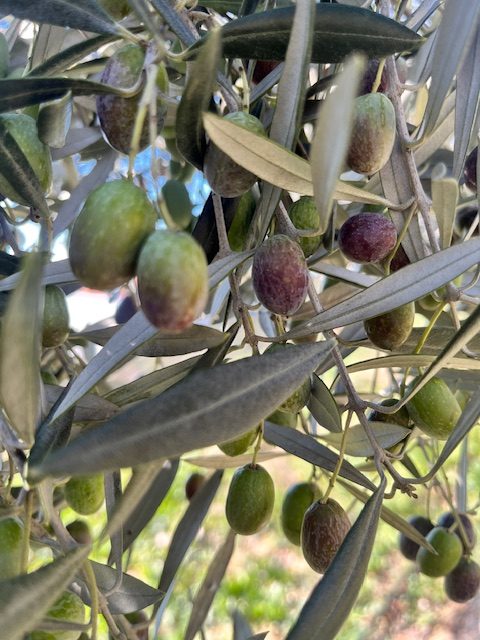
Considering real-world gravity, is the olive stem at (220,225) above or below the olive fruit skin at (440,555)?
above

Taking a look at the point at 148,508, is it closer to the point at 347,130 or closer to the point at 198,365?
the point at 198,365

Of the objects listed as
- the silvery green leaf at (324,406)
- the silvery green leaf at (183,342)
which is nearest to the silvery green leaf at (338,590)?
the silvery green leaf at (324,406)

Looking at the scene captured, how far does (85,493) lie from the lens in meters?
0.88

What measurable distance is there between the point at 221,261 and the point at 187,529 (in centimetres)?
60

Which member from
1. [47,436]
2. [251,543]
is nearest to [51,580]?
[47,436]

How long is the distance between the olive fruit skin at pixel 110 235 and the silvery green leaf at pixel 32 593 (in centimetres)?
20

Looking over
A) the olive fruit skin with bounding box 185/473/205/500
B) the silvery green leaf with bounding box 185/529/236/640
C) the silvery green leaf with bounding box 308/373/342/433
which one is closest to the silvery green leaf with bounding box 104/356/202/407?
the silvery green leaf with bounding box 308/373/342/433

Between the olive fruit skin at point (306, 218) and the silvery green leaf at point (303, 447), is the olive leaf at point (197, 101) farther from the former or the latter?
the silvery green leaf at point (303, 447)

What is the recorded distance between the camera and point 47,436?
0.56m

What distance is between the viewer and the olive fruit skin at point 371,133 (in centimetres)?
60

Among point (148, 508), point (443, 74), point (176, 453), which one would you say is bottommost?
point (148, 508)

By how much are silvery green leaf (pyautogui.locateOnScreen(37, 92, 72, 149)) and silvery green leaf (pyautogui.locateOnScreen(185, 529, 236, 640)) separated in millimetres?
677

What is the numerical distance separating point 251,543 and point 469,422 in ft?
10.4

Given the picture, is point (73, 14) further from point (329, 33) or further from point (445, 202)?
point (445, 202)
